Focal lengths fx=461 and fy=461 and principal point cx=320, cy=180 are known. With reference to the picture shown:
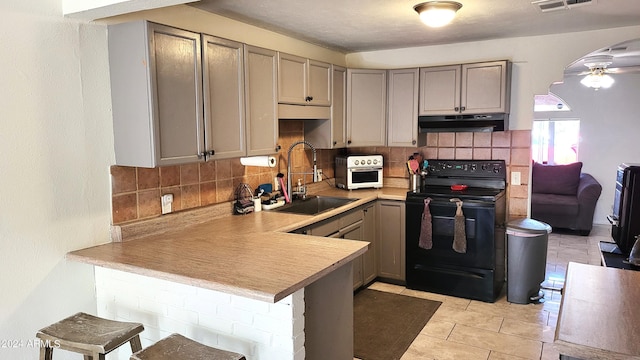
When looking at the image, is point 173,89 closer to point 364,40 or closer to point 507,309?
point 364,40

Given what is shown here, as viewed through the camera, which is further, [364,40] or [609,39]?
[364,40]

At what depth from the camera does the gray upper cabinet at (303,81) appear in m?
3.46

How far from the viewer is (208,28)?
307 centimetres

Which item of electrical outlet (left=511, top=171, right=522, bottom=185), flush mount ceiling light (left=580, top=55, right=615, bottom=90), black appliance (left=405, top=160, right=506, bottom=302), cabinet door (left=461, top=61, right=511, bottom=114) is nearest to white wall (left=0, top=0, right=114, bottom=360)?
black appliance (left=405, top=160, right=506, bottom=302)

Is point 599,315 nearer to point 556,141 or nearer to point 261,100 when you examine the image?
point 261,100

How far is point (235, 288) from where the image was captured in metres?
1.87

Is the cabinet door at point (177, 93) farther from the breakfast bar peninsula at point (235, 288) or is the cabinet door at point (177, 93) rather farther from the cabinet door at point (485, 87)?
the cabinet door at point (485, 87)

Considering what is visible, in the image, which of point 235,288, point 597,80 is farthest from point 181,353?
point 597,80

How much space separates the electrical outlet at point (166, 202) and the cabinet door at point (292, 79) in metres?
1.07

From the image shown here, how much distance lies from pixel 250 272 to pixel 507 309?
2.71m

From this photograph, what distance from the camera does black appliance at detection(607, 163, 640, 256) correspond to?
310 cm

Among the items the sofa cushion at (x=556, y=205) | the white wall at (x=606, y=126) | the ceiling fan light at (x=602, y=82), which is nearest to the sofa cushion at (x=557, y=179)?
the sofa cushion at (x=556, y=205)

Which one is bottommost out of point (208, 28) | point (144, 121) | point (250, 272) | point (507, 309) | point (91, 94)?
point (507, 309)

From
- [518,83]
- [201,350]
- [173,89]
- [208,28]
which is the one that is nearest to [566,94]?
[518,83]
